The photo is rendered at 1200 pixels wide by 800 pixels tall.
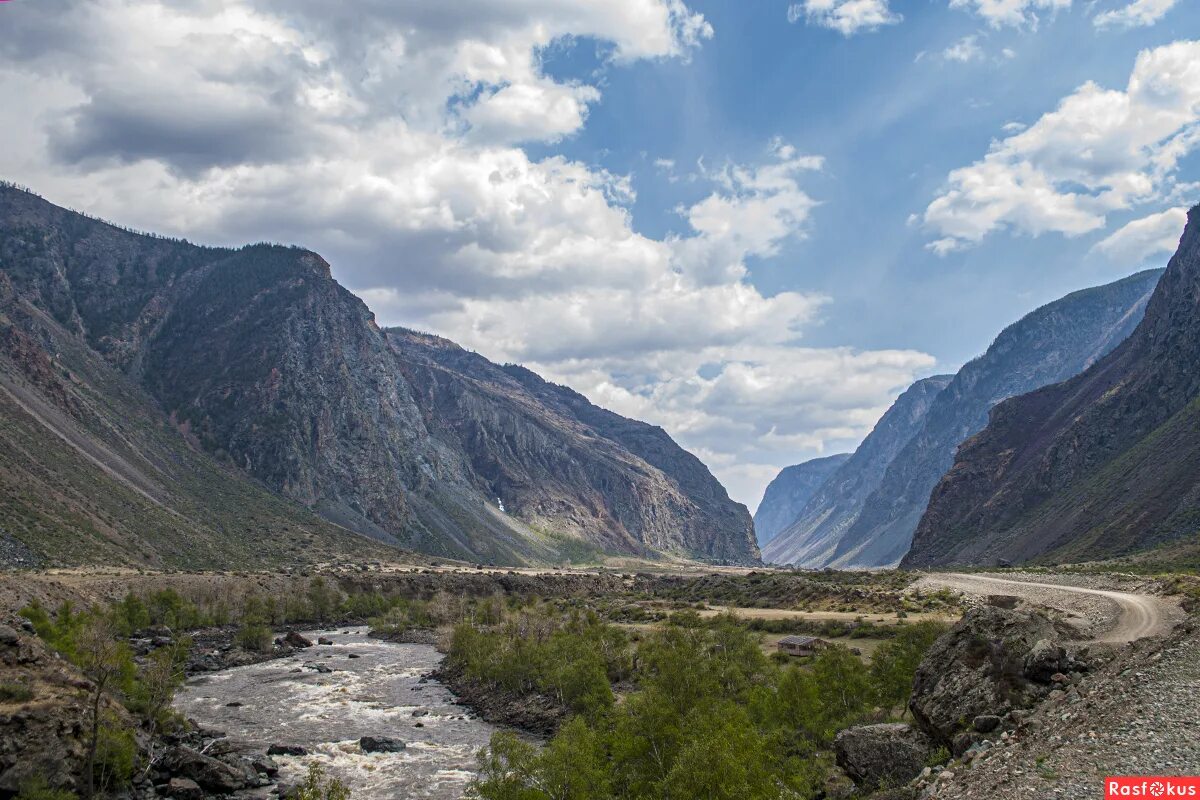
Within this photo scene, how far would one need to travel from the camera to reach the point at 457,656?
74250 mm

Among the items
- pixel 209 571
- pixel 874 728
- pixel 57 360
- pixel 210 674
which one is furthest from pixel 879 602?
pixel 57 360

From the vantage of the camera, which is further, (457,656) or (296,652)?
(296,652)

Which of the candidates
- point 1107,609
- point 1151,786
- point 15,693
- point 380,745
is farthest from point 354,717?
point 1151,786

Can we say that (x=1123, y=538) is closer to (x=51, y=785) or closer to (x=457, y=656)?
(x=457, y=656)

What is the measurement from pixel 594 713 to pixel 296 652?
5401 centimetres

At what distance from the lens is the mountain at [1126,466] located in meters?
117

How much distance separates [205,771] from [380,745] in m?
11.7

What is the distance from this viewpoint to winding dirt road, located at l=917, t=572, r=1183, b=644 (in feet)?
109

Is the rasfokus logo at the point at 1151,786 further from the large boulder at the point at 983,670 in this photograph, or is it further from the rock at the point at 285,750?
the rock at the point at 285,750

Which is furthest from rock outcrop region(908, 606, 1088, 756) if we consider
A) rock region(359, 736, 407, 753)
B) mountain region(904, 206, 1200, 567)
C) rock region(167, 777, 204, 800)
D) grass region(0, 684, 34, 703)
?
mountain region(904, 206, 1200, 567)

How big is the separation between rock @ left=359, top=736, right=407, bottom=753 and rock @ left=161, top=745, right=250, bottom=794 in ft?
31.4

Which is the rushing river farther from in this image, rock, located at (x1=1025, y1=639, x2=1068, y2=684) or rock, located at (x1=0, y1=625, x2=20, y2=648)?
rock, located at (x1=1025, y1=639, x2=1068, y2=684)

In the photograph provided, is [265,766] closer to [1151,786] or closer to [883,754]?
[883,754]

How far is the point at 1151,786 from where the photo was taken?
51.5 ft
